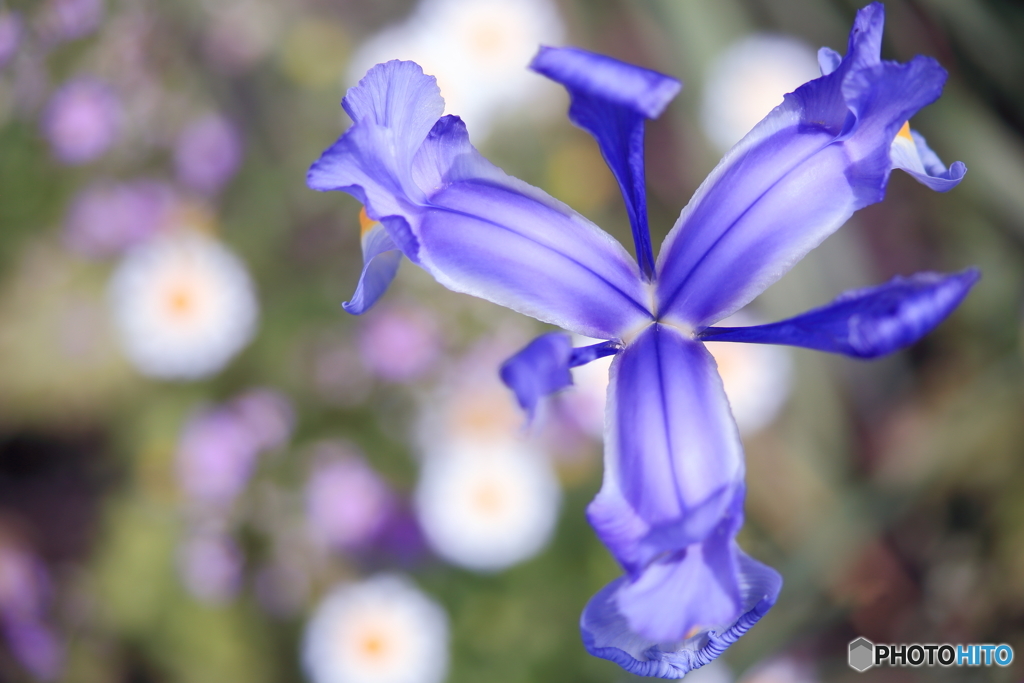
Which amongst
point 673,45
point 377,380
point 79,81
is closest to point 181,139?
point 79,81

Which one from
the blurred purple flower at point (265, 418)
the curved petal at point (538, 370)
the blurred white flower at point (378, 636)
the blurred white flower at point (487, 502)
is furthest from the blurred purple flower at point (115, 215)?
the curved petal at point (538, 370)

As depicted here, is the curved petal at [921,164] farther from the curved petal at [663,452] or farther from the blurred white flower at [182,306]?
the blurred white flower at [182,306]

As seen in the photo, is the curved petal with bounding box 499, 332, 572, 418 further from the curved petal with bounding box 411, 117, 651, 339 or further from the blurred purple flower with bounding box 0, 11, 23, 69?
the blurred purple flower with bounding box 0, 11, 23, 69

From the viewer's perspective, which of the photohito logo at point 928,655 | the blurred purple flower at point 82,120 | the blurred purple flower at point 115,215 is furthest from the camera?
the blurred purple flower at point 115,215

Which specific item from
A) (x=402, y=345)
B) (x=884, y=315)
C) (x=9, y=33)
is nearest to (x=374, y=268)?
(x=884, y=315)

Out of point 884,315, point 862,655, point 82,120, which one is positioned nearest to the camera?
point 884,315

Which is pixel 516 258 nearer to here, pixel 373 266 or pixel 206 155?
pixel 373 266

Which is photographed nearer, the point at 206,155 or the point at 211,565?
the point at 211,565
